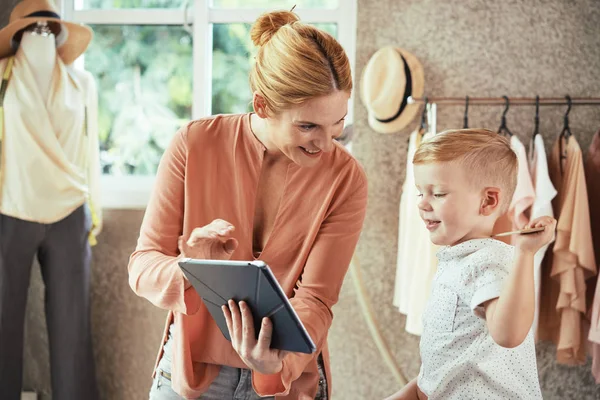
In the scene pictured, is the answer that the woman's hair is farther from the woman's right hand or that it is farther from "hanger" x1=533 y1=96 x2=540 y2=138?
"hanger" x1=533 y1=96 x2=540 y2=138

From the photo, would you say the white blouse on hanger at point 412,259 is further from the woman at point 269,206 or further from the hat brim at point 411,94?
the woman at point 269,206

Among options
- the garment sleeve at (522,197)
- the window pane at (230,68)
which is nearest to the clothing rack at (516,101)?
the garment sleeve at (522,197)

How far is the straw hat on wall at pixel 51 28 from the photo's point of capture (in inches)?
→ 108

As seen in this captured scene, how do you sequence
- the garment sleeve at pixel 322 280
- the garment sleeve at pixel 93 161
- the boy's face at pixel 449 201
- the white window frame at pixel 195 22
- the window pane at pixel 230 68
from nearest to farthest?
the boy's face at pixel 449 201 → the garment sleeve at pixel 322 280 → the garment sleeve at pixel 93 161 → the white window frame at pixel 195 22 → the window pane at pixel 230 68

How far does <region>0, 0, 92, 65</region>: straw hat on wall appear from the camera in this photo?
8.98ft

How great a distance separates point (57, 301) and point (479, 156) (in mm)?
2035

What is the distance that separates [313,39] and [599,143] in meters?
1.51

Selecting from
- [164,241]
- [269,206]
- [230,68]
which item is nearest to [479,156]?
[269,206]

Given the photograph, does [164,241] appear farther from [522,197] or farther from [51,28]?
[51,28]

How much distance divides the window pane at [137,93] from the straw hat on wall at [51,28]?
41 cm

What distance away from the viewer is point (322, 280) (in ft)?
5.09

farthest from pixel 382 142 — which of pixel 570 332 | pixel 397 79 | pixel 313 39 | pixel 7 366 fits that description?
pixel 7 366

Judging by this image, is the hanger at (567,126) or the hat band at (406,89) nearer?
the hanger at (567,126)

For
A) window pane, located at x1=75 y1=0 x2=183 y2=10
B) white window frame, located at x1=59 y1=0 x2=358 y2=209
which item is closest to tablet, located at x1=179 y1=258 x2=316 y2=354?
white window frame, located at x1=59 y1=0 x2=358 y2=209
